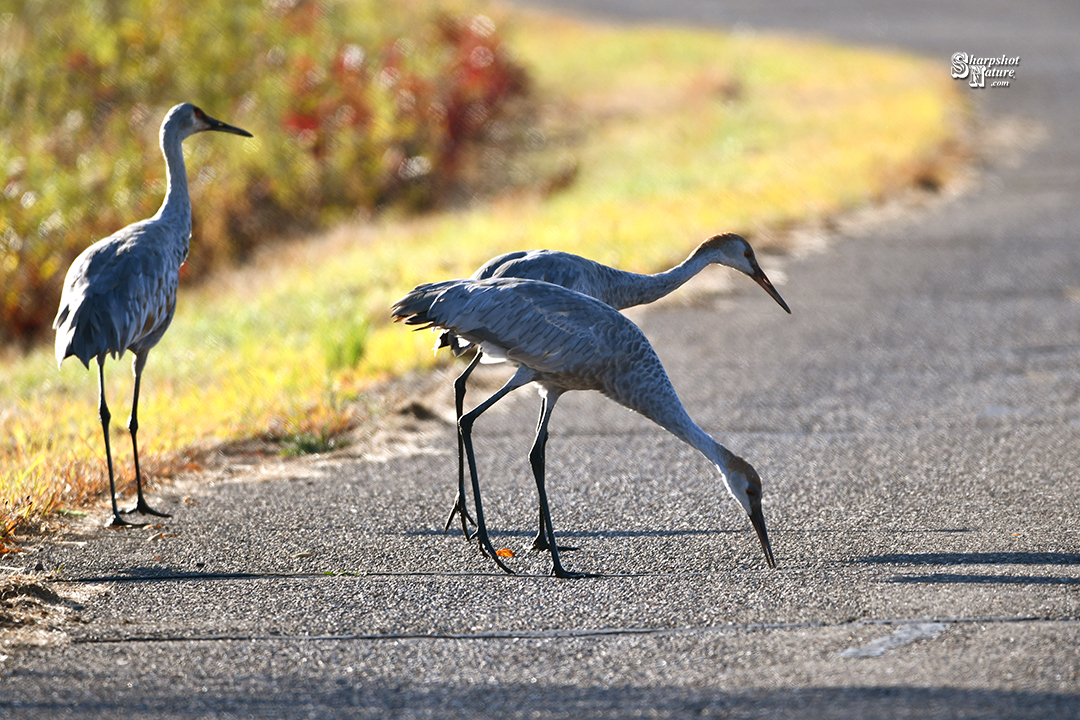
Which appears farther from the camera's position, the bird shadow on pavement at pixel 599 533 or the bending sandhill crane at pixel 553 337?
the bird shadow on pavement at pixel 599 533

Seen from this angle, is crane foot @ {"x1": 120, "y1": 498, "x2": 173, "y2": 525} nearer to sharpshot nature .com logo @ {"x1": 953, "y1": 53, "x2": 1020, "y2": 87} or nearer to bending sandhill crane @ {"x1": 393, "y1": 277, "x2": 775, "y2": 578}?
bending sandhill crane @ {"x1": 393, "y1": 277, "x2": 775, "y2": 578}

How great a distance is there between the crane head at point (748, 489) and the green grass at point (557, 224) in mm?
2684

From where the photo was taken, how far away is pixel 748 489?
502cm

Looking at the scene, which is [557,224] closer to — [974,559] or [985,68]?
[974,559]

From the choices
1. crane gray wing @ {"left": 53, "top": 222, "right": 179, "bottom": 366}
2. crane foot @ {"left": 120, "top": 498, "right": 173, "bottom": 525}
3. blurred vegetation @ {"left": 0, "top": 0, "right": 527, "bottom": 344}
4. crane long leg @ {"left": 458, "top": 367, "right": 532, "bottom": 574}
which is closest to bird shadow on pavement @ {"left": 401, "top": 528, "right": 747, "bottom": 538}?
crane long leg @ {"left": 458, "top": 367, "right": 532, "bottom": 574}

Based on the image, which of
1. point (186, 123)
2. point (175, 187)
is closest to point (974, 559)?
point (175, 187)

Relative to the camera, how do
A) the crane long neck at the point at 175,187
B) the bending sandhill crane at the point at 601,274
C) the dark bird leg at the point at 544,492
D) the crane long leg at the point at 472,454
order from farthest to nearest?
the crane long neck at the point at 175,187, the bending sandhill crane at the point at 601,274, the crane long leg at the point at 472,454, the dark bird leg at the point at 544,492

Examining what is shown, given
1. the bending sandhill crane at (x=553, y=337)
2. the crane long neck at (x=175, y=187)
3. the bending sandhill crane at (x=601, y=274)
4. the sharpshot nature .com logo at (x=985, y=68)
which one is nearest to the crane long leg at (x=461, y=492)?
the bending sandhill crane at (x=601, y=274)

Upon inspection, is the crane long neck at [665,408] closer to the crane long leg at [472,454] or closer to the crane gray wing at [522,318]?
the crane gray wing at [522,318]

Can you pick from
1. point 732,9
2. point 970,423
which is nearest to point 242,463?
point 970,423

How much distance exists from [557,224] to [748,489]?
7.65 m

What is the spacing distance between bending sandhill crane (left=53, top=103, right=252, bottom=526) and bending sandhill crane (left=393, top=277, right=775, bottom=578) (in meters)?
1.53

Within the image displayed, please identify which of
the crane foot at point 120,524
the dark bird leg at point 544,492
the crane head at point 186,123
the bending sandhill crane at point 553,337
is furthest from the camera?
the crane head at point 186,123

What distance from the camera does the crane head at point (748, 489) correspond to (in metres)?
4.95
